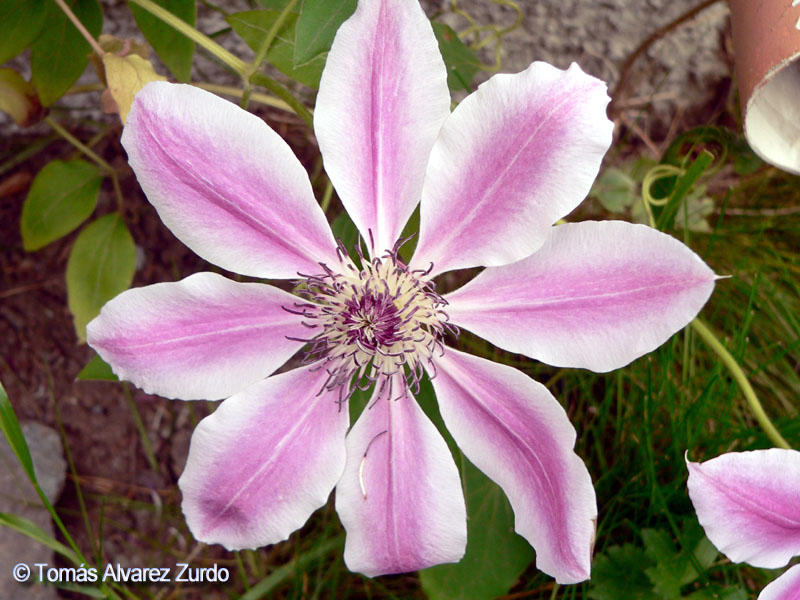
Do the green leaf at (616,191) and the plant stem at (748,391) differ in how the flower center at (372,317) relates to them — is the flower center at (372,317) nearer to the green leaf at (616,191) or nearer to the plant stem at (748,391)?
the plant stem at (748,391)

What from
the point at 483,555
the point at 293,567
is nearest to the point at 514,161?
the point at 483,555

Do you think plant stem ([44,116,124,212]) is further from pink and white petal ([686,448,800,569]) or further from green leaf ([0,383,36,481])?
pink and white petal ([686,448,800,569])

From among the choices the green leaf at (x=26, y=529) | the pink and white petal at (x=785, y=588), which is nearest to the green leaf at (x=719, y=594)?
the pink and white petal at (x=785, y=588)

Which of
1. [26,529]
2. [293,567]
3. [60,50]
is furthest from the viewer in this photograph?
[293,567]

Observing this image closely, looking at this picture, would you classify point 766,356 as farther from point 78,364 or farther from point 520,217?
point 78,364

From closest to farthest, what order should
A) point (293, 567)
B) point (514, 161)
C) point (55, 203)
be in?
point (514, 161) < point (55, 203) < point (293, 567)

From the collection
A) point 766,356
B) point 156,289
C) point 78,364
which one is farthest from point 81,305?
point 766,356

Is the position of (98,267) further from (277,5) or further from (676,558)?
(676,558)
